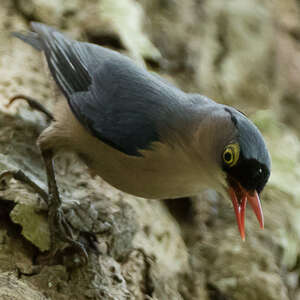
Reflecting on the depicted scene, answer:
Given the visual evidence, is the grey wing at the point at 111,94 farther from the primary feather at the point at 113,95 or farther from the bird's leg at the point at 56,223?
the bird's leg at the point at 56,223

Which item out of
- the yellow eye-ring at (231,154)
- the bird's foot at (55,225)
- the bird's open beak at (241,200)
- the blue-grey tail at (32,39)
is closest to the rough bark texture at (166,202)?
the bird's foot at (55,225)

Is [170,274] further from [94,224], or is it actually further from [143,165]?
[143,165]

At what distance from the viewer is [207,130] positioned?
3.62 m

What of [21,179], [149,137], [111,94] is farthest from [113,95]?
[21,179]

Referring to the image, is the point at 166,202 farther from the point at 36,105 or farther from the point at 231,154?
the point at 231,154

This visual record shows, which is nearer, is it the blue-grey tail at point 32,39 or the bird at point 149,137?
the bird at point 149,137

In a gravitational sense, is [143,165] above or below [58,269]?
above

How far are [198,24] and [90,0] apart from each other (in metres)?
1.60

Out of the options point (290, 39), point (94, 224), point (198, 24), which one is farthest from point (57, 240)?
point (290, 39)

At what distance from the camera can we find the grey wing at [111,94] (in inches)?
151

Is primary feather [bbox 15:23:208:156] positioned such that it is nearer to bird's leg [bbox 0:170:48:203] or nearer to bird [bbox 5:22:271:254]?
bird [bbox 5:22:271:254]

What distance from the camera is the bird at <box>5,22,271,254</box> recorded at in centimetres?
338

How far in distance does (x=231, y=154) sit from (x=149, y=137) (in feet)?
2.32

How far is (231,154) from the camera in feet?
10.9
